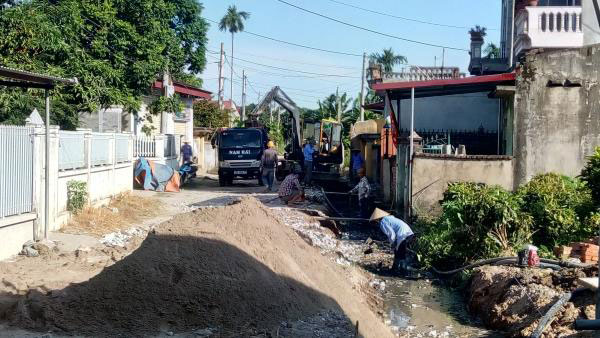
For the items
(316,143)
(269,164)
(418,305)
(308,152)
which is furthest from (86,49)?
(418,305)

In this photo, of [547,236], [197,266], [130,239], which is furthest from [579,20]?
[197,266]

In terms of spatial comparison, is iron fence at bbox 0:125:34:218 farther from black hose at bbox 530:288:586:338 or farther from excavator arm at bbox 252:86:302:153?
excavator arm at bbox 252:86:302:153

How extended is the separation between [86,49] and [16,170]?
11843 millimetres

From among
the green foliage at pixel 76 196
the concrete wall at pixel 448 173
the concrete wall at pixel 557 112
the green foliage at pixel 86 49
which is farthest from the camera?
the green foliage at pixel 86 49

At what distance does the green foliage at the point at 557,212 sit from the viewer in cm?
1238

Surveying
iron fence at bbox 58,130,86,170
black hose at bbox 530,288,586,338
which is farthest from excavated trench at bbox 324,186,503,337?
iron fence at bbox 58,130,86,170

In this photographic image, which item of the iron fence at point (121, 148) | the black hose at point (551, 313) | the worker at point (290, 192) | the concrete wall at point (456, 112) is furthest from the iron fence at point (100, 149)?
the black hose at point (551, 313)

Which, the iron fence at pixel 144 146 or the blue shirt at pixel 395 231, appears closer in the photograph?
the blue shirt at pixel 395 231

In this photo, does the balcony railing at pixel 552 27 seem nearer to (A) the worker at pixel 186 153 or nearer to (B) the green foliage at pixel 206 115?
(A) the worker at pixel 186 153

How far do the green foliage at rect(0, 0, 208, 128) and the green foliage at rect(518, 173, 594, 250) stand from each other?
41.7ft

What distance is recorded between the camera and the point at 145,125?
Result: 2828cm

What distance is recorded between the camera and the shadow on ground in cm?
743

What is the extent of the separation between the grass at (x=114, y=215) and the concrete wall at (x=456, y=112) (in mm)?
8008

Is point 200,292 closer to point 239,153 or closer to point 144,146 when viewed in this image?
point 144,146
